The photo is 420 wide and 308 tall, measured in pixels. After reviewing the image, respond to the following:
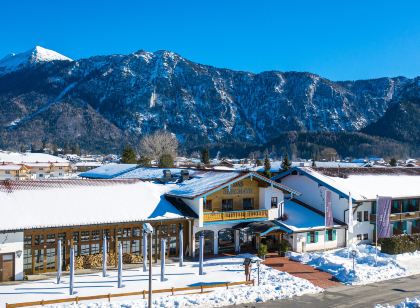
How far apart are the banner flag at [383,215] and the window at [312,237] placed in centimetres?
521

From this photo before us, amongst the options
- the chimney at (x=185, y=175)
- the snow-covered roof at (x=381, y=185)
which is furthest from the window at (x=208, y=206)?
the snow-covered roof at (x=381, y=185)

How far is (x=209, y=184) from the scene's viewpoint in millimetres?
35781

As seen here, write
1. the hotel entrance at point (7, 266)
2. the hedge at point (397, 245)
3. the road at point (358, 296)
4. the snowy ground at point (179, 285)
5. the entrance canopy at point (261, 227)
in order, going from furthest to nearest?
the hedge at point (397, 245) < the entrance canopy at point (261, 227) < the hotel entrance at point (7, 266) < the road at point (358, 296) < the snowy ground at point (179, 285)

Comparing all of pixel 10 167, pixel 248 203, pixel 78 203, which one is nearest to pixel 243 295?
pixel 248 203

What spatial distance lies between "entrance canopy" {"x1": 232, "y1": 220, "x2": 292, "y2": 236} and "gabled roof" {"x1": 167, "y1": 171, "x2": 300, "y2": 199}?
3.55 meters

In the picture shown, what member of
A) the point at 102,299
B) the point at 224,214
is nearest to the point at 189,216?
the point at 224,214

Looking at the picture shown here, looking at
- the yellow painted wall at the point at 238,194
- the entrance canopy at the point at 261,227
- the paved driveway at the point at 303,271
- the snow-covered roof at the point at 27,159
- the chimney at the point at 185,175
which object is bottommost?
the paved driveway at the point at 303,271

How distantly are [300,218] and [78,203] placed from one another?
19284 millimetres

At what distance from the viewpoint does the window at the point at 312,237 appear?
37375 mm

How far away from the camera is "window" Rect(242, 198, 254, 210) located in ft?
122

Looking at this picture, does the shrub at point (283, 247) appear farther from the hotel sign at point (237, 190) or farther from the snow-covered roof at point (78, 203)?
the snow-covered roof at point (78, 203)

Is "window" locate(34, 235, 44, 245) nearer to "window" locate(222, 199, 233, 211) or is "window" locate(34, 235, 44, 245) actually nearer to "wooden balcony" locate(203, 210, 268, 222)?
"wooden balcony" locate(203, 210, 268, 222)

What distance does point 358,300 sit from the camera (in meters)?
24.8

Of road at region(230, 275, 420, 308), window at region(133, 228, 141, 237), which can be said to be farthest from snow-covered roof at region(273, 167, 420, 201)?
window at region(133, 228, 141, 237)
